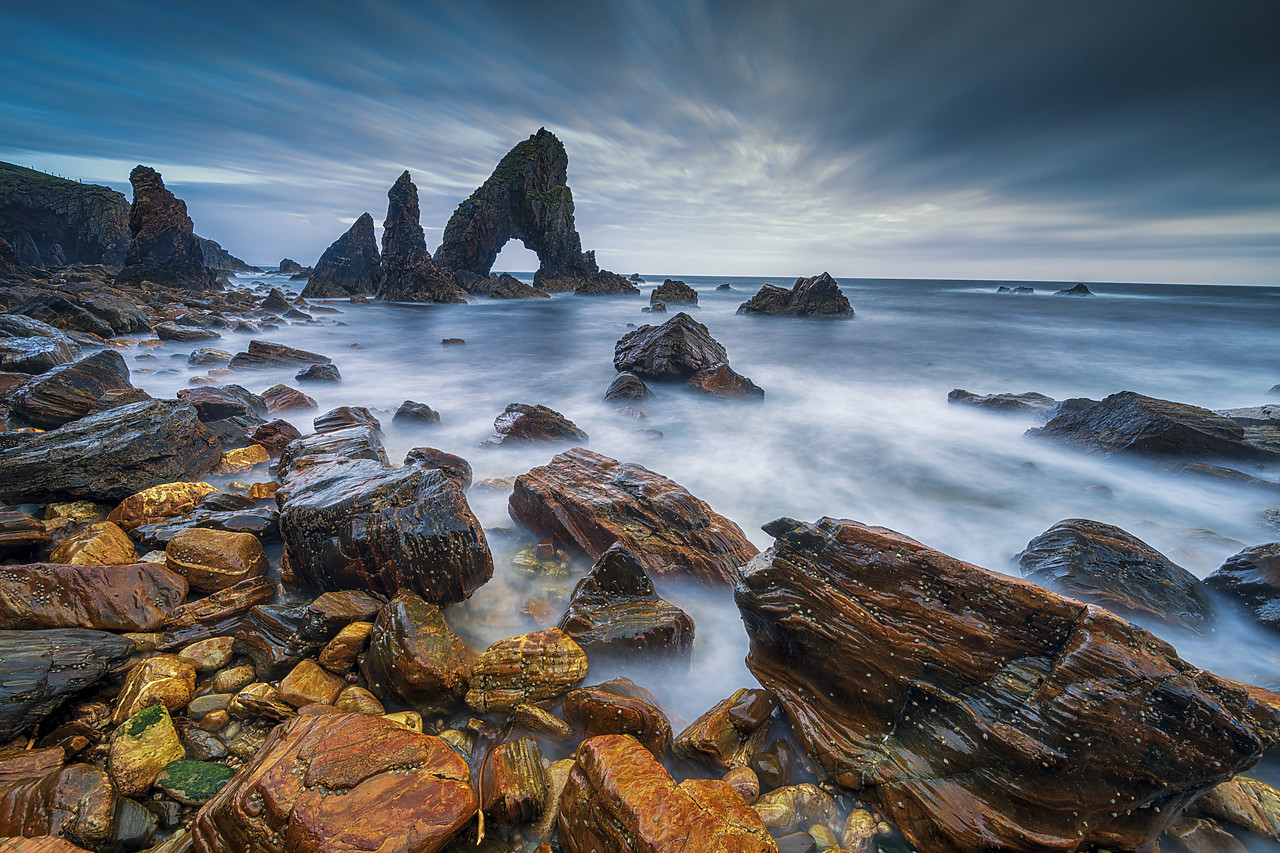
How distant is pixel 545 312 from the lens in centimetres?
3772

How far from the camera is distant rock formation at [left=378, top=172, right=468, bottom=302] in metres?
44.2

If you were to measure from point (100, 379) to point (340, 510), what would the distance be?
6.94 metres

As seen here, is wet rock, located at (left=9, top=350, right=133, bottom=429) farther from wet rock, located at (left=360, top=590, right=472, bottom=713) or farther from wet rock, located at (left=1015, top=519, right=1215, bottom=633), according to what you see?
wet rock, located at (left=1015, top=519, right=1215, bottom=633)

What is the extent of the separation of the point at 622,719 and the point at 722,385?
9201 mm

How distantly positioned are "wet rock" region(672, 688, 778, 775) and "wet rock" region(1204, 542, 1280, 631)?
423 centimetres

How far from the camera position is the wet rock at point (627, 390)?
10391mm

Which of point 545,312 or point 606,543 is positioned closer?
point 606,543

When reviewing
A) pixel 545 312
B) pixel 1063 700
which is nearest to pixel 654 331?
pixel 1063 700

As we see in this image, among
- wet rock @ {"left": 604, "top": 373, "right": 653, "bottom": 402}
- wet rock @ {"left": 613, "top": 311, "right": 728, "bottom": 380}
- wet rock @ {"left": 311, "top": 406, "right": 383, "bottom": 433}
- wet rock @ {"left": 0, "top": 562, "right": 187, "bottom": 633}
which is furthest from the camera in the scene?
wet rock @ {"left": 613, "top": 311, "right": 728, "bottom": 380}

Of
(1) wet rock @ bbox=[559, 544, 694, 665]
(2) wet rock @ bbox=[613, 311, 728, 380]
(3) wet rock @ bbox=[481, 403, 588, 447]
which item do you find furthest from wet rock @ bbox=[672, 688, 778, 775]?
Result: (2) wet rock @ bbox=[613, 311, 728, 380]

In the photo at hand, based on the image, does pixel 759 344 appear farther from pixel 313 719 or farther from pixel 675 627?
pixel 313 719

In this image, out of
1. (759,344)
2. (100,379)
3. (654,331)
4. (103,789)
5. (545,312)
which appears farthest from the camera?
(545,312)

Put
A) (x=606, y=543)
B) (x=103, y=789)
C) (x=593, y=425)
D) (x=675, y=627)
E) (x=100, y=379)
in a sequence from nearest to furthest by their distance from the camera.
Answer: (x=103, y=789) → (x=675, y=627) → (x=606, y=543) → (x=100, y=379) → (x=593, y=425)

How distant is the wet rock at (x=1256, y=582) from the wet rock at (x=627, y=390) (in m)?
8.32
